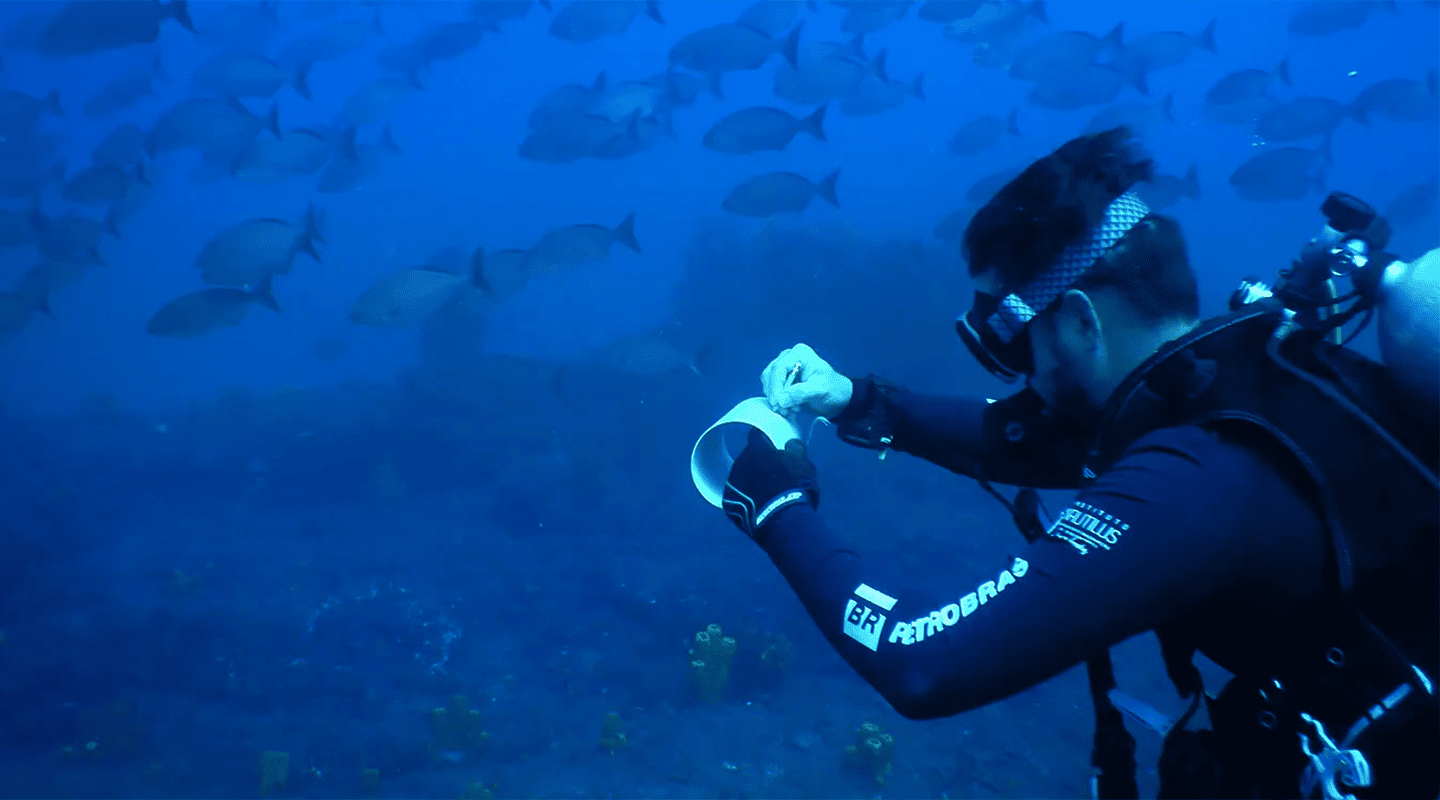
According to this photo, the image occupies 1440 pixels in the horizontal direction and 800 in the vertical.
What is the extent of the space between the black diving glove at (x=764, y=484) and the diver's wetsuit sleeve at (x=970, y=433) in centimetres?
69

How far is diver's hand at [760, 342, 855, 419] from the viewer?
2.30 meters

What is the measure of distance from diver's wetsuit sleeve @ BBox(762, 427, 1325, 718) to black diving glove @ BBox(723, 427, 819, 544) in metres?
0.46

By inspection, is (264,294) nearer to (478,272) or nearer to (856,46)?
(478,272)

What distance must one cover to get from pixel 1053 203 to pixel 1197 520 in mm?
773

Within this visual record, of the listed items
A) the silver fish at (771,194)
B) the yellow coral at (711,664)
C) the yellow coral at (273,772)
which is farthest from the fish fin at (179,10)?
the yellow coral at (711,664)

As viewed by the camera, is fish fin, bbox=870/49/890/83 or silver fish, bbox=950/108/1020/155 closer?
fish fin, bbox=870/49/890/83

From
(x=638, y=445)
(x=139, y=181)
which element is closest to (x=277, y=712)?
(x=638, y=445)

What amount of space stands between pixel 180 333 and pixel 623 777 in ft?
22.3

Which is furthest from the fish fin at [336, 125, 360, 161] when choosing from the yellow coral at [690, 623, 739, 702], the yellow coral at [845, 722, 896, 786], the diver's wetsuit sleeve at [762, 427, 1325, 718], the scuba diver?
the diver's wetsuit sleeve at [762, 427, 1325, 718]

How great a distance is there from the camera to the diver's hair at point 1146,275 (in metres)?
1.78

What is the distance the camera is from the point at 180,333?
29.6ft

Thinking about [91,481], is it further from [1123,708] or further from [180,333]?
[1123,708]

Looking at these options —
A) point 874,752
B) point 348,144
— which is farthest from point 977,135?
point 874,752

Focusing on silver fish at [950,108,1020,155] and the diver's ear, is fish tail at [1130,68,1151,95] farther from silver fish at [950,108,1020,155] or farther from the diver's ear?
the diver's ear
